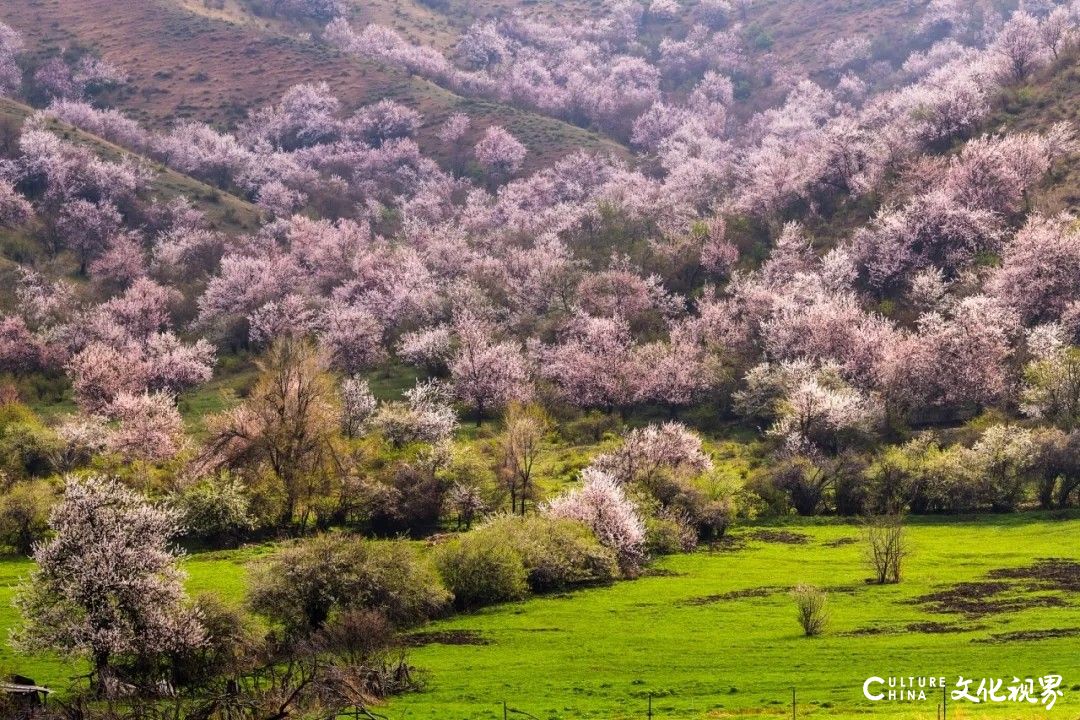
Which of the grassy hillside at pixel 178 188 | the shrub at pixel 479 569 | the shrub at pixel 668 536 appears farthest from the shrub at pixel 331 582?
the grassy hillside at pixel 178 188

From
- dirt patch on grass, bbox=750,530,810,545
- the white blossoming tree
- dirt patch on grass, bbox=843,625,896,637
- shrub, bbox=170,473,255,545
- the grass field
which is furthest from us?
shrub, bbox=170,473,255,545

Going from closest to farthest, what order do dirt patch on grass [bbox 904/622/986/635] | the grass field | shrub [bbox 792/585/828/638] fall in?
the grass field
dirt patch on grass [bbox 904/622/986/635]
shrub [bbox 792/585/828/638]

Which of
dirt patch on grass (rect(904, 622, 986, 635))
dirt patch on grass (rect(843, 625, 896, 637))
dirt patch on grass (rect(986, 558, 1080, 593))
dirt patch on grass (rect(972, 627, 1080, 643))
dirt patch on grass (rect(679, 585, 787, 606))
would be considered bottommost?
dirt patch on grass (rect(679, 585, 787, 606))

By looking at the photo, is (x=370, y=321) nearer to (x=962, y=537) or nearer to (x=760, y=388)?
(x=760, y=388)

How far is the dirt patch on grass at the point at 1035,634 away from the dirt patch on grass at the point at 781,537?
79.3 ft

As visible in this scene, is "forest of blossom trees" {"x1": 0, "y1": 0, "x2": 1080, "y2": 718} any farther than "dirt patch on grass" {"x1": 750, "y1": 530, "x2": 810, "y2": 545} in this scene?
No

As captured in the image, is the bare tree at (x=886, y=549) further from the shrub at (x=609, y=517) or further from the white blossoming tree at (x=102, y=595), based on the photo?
the white blossoming tree at (x=102, y=595)

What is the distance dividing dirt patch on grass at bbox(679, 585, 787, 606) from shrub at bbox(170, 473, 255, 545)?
2871 cm

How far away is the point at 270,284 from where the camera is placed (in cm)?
12431

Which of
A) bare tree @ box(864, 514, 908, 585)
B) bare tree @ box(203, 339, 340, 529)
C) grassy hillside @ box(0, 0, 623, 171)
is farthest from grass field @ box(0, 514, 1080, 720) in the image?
grassy hillside @ box(0, 0, 623, 171)

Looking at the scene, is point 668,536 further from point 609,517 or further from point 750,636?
point 750,636

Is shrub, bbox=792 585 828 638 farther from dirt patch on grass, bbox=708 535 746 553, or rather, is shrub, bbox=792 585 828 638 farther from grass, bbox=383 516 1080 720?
dirt patch on grass, bbox=708 535 746 553

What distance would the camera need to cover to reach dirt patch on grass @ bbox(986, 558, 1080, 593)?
50.7m

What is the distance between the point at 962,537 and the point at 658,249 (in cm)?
6566
